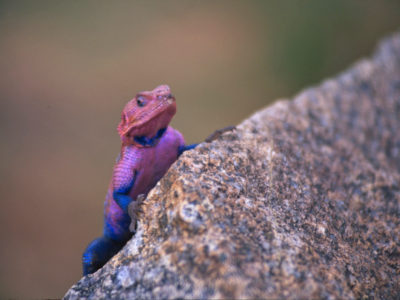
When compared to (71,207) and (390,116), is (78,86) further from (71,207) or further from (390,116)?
(390,116)

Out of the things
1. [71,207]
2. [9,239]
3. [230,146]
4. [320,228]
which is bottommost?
[320,228]

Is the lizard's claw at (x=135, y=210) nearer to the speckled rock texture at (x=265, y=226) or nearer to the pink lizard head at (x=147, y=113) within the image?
the speckled rock texture at (x=265, y=226)

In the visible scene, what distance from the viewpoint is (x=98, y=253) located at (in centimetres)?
138

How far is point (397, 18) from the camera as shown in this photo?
5.02 m

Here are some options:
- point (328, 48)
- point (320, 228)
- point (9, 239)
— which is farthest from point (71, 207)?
point (328, 48)

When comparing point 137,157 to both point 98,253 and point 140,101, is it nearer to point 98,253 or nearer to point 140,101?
point 140,101

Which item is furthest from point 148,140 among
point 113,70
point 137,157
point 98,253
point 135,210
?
point 113,70

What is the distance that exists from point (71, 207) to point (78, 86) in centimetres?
163

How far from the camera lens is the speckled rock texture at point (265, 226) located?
898mm

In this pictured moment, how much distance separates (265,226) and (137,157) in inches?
22.0

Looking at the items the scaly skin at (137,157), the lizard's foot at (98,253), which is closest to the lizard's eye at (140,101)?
the scaly skin at (137,157)

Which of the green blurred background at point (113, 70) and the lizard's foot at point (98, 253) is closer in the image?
the lizard's foot at point (98, 253)

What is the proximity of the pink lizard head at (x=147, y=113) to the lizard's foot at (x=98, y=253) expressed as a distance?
0.43 m

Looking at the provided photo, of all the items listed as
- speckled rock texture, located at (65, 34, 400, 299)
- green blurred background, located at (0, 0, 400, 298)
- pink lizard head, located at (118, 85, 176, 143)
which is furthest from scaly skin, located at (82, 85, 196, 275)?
green blurred background, located at (0, 0, 400, 298)
